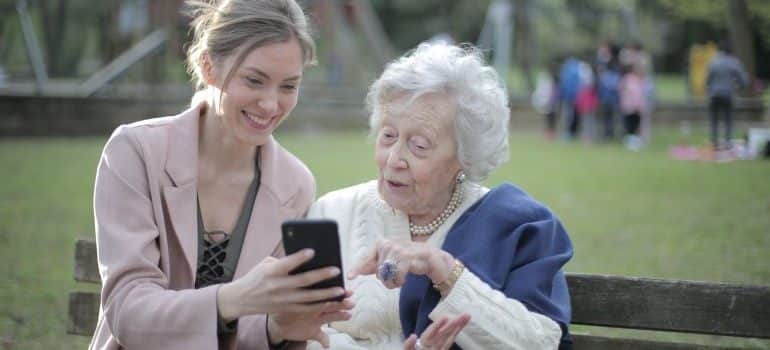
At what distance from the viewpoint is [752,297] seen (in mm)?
3703

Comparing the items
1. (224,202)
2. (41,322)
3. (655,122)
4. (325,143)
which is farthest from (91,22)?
(224,202)

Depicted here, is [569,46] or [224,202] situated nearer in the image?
[224,202]

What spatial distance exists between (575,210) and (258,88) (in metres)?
9.83

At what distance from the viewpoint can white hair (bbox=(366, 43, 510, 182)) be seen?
11.8 feet

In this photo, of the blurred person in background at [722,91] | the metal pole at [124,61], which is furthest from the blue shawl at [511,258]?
the metal pole at [124,61]

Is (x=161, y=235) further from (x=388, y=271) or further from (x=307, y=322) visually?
(x=388, y=271)

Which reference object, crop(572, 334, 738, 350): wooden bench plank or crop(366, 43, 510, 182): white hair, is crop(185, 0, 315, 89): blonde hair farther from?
crop(572, 334, 738, 350): wooden bench plank

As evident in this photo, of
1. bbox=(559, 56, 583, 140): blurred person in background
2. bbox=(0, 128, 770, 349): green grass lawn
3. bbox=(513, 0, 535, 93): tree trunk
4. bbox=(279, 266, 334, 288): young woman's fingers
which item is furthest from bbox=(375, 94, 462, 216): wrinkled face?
bbox=(513, 0, 535, 93): tree trunk

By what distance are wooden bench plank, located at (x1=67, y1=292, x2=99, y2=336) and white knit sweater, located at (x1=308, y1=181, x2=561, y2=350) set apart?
1.24 metres

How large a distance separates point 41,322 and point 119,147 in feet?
12.0

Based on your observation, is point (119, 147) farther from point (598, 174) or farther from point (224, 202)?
point (598, 174)

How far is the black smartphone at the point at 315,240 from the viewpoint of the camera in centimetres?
282

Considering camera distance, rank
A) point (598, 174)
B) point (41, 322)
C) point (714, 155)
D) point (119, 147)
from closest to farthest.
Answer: point (119, 147)
point (41, 322)
point (598, 174)
point (714, 155)

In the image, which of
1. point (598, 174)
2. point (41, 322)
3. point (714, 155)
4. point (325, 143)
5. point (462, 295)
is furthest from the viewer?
point (325, 143)
